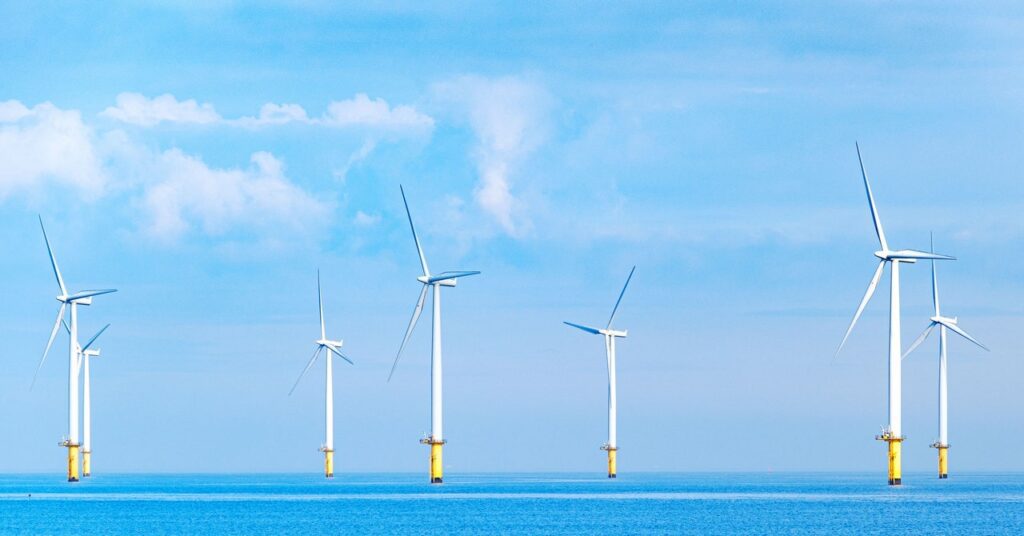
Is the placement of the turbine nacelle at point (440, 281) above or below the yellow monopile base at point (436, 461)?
above

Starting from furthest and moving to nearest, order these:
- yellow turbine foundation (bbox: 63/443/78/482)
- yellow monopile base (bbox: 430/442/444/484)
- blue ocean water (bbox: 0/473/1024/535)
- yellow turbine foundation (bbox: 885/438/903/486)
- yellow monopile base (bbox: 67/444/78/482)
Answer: yellow monopile base (bbox: 67/444/78/482) < yellow turbine foundation (bbox: 63/443/78/482) < yellow monopile base (bbox: 430/442/444/484) < yellow turbine foundation (bbox: 885/438/903/486) < blue ocean water (bbox: 0/473/1024/535)

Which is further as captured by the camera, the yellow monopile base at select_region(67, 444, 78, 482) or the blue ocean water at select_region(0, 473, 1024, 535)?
the yellow monopile base at select_region(67, 444, 78, 482)

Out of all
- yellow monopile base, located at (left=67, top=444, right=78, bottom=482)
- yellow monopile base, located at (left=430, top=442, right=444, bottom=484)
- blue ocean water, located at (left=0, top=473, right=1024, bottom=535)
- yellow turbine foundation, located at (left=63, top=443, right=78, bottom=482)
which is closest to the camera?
blue ocean water, located at (left=0, top=473, right=1024, bottom=535)

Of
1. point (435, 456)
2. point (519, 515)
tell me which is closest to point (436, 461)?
point (435, 456)

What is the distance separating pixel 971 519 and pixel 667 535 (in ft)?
107

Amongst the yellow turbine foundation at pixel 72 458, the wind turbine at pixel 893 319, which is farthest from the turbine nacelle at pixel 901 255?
the yellow turbine foundation at pixel 72 458

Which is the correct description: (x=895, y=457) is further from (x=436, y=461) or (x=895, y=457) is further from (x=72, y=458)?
(x=72, y=458)

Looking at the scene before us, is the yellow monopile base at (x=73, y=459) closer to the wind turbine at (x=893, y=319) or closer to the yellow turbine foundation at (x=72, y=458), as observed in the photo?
the yellow turbine foundation at (x=72, y=458)

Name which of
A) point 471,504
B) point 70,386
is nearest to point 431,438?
point 471,504

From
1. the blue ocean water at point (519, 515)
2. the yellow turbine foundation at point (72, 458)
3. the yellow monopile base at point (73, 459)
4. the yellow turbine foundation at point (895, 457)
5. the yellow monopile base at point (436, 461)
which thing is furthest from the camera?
the yellow monopile base at point (73, 459)

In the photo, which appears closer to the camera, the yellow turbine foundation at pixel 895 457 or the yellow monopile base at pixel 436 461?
the yellow turbine foundation at pixel 895 457

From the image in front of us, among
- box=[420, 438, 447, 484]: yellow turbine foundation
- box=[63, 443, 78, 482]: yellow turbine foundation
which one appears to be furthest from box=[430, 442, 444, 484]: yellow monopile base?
box=[63, 443, 78, 482]: yellow turbine foundation

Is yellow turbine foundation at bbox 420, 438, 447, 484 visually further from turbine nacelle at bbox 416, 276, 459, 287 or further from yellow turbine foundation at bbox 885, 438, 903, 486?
yellow turbine foundation at bbox 885, 438, 903, 486

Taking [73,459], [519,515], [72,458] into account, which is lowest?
[519,515]
